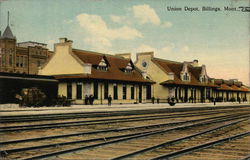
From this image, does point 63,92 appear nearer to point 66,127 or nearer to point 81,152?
point 66,127

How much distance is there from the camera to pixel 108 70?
4800 cm

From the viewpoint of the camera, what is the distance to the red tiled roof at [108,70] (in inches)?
1738

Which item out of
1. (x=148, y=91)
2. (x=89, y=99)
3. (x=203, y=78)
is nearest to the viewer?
(x=89, y=99)

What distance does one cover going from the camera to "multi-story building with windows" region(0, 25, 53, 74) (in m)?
65.2

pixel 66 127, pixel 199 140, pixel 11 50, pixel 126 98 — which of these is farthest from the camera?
pixel 11 50

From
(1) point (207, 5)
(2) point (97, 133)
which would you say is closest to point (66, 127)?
(2) point (97, 133)

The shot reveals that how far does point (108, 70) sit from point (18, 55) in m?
27.0

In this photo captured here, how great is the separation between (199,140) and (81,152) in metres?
4.13

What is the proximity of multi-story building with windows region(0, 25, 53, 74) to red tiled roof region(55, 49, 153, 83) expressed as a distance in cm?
1785

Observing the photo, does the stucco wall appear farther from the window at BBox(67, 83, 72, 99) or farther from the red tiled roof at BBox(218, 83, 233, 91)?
the red tiled roof at BBox(218, 83, 233, 91)

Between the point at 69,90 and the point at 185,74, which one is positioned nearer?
the point at 69,90

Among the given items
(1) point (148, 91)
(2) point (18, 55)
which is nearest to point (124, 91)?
(1) point (148, 91)

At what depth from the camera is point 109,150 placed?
8742 mm

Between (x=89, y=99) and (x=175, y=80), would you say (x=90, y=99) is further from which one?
(x=175, y=80)
